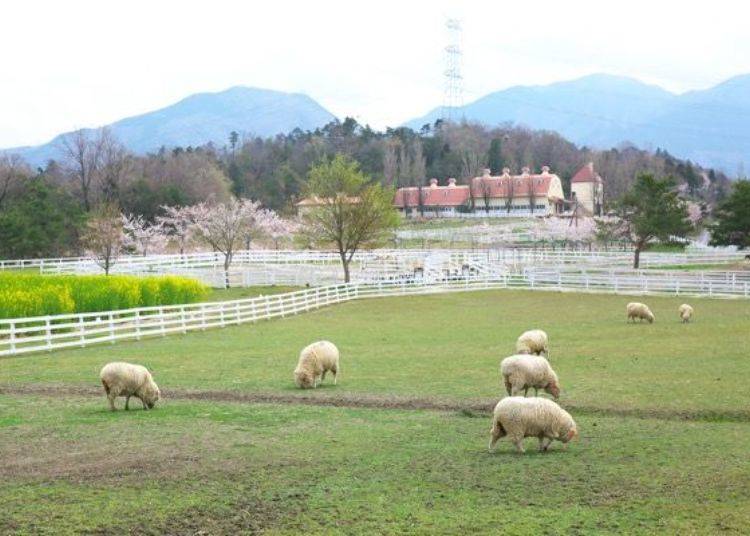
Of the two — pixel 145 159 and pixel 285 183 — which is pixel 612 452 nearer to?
pixel 285 183

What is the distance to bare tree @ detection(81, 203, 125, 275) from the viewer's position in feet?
193

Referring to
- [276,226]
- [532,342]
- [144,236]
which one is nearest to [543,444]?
[532,342]

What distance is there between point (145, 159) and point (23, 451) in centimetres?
11462

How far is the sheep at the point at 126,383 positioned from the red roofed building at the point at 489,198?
106118 mm

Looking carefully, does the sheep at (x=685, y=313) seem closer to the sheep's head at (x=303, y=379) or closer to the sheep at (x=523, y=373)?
the sheep's head at (x=303, y=379)

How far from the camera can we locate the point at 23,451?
1237 cm

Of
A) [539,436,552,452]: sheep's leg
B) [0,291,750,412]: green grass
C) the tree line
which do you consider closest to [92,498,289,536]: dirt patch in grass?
[539,436,552,452]: sheep's leg

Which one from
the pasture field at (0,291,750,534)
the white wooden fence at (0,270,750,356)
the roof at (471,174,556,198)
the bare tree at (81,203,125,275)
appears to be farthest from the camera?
the roof at (471,174,556,198)

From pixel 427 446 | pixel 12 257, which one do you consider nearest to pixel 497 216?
pixel 12 257

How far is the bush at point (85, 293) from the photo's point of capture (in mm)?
32281

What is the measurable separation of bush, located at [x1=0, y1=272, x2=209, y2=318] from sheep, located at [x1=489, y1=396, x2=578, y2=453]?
78.2 feet

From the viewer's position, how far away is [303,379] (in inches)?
719

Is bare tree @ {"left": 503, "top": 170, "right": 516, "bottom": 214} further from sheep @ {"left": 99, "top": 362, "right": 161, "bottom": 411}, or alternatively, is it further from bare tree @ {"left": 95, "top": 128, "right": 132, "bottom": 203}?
sheep @ {"left": 99, "top": 362, "right": 161, "bottom": 411}

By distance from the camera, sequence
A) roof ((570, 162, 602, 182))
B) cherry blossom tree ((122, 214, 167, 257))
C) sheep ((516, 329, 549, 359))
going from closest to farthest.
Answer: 1. sheep ((516, 329, 549, 359))
2. cherry blossom tree ((122, 214, 167, 257))
3. roof ((570, 162, 602, 182))
